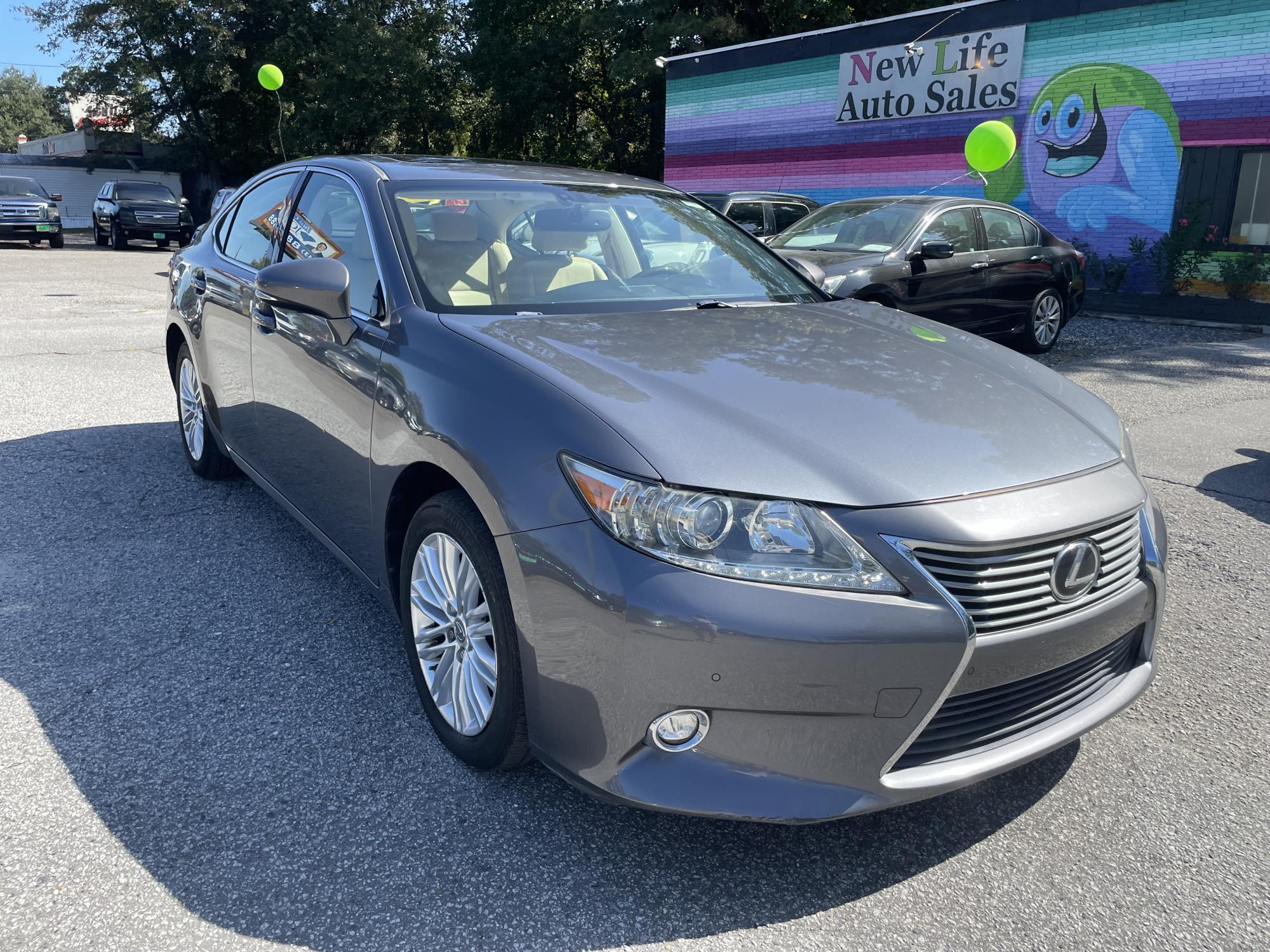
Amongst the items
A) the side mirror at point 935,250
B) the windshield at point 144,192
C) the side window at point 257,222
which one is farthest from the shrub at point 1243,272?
the windshield at point 144,192

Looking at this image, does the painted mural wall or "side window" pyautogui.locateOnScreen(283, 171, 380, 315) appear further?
the painted mural wall

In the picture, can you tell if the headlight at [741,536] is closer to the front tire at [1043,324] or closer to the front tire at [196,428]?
the front tire at [196,428]

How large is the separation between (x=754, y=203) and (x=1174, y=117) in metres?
6.61

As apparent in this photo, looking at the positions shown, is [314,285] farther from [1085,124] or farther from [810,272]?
[1085,124]

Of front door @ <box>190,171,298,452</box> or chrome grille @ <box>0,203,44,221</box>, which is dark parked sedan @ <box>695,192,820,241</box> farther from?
chrome grille @ <box>0,203,44,221</box>

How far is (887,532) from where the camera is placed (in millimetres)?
2094

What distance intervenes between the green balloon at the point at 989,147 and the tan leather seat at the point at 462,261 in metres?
13.1

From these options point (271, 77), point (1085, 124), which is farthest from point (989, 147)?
point (271, 77)

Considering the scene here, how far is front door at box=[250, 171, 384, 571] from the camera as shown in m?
3.07

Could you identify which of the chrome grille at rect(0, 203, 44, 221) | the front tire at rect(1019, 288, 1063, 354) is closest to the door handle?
the front tire at rect(1019, 288, 1063, 354)

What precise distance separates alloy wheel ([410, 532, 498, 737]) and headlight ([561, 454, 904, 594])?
547 mm

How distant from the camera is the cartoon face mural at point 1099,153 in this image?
47.1 feet

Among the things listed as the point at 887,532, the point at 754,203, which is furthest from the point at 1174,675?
the point at 754,203

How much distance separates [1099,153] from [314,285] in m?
15.0
